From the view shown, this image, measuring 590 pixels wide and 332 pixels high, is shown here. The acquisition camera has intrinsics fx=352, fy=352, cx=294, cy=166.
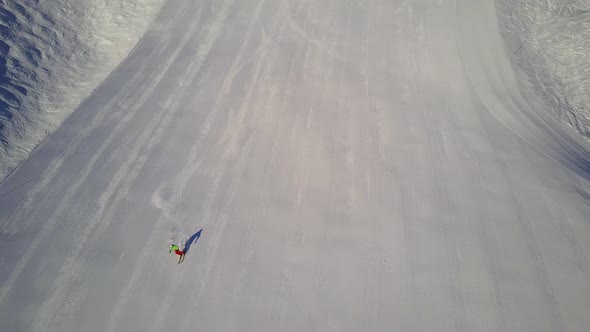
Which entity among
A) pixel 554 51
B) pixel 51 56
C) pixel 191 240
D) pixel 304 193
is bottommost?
pixel 191 240

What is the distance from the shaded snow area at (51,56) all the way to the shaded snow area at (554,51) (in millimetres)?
11851

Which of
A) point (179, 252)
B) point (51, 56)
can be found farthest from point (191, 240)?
point (51, 56)

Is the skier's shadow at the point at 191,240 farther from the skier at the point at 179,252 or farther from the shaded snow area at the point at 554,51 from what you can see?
the shaded snow area at the point at 554,51

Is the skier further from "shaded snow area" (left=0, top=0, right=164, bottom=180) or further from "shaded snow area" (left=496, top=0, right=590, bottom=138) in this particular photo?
"shaded snow area" (left=496, top=0, right=590, bottom=138)

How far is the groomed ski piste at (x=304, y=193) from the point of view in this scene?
661cm

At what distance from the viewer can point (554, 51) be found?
10.7 metres

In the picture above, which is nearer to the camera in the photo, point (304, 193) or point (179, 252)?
point (179, 252)

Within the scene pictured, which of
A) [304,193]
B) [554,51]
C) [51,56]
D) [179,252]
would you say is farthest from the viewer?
[554,51]

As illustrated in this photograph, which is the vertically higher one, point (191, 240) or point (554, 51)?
point (554, 51)

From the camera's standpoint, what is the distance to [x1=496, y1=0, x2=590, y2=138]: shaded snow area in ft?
32.0

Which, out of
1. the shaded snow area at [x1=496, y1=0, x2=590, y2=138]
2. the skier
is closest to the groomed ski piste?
the skier

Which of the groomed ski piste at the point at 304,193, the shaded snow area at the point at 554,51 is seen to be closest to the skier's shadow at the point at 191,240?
the groomed ski piste at the point at 304,193

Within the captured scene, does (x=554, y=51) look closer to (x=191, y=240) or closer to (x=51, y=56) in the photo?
(x=191, y=240)

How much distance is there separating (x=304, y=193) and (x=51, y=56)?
843 centimetres
